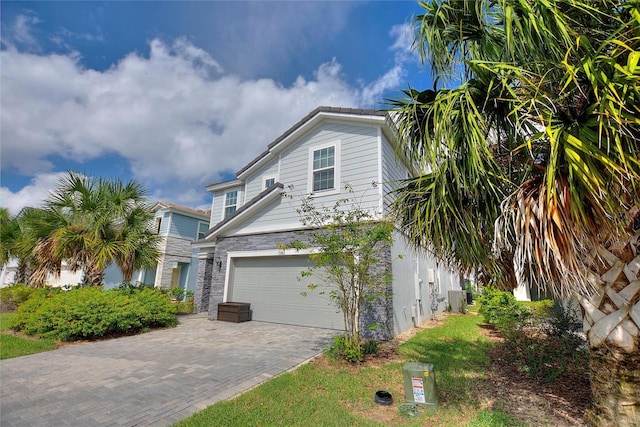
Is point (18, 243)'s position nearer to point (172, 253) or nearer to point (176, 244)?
point (172, 253)

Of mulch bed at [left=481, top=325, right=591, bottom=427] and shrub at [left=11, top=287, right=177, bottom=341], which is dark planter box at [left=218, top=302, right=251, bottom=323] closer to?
shrub at [left=11, top=287, right=177, bottom=341]

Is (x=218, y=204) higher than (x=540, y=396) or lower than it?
higher

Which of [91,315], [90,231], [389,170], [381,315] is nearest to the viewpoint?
[91,315]

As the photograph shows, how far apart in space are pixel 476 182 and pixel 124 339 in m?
10.6

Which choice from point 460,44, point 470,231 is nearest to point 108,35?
point 460,44

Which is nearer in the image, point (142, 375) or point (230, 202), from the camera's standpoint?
point (142, 375)

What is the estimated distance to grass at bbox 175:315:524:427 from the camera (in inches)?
151

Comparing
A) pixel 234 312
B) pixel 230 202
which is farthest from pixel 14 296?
pixel 234 312

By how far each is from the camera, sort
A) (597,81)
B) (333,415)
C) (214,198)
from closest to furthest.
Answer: (597,81) < (333,415) < (214,198)

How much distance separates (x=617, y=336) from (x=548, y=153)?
7.41 ft

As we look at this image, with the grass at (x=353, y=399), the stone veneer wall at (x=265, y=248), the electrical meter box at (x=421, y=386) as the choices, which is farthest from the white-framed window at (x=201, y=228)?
the electrical meter box at (x=421, y=386)

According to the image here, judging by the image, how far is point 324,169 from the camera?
10922 mm

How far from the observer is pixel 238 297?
39.5 ft

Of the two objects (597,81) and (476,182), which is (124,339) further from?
(597,81)
